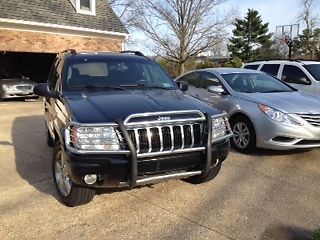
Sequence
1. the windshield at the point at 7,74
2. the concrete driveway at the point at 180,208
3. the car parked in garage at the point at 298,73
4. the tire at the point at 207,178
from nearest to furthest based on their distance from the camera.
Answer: the concrete driveway at the point at 180,208, the tire at the point at 207,178, the car parked in garage at the point at 298,73, the windshield at the point at 7,74

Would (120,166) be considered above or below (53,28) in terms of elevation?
below

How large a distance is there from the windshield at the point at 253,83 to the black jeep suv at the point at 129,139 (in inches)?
108

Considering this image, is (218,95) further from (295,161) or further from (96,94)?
(96,94)

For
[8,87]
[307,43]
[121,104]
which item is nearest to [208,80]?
[121,104]

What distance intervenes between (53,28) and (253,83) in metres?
12.4

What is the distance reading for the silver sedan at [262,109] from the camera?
6117 millimetres

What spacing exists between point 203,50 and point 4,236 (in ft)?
103

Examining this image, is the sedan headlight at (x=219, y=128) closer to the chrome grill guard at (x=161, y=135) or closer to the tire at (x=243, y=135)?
the chrome grill guard at (x=161, y=135)

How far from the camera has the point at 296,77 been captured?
1041 cm

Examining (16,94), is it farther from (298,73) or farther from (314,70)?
(314,70)

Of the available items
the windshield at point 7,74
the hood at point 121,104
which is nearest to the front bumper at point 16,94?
the windshield at point 7,74

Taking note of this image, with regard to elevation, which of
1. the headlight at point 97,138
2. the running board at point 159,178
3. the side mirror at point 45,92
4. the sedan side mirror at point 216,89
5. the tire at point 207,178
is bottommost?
the tire at point 207,178

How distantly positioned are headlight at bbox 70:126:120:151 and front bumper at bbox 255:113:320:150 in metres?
3.21

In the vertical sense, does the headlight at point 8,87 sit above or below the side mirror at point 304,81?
below
